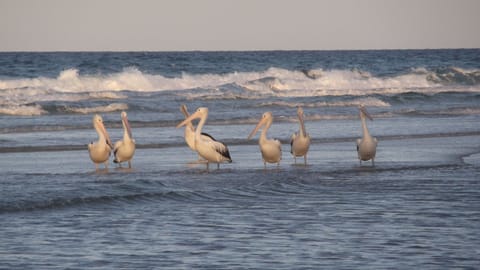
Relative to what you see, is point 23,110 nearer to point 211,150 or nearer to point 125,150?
point 125,150

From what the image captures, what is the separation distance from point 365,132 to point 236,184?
3.04 meters

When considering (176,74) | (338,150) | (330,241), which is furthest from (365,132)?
(176,74)

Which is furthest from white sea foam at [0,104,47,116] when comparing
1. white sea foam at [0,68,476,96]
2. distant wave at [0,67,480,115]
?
white sea foam at [0,68,476,96]

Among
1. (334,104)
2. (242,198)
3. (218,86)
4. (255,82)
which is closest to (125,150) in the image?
(242,198)

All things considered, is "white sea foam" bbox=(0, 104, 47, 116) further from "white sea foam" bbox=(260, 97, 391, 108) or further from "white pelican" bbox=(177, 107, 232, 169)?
"white pelican" bbox=(177, 107, 232, 169)

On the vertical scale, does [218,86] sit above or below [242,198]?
above

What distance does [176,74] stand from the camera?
48469 millimetres

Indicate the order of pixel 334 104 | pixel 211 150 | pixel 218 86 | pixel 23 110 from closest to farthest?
pixel 211 150 → pixel 23 110 → pixel 334 104 → pixel 218 86

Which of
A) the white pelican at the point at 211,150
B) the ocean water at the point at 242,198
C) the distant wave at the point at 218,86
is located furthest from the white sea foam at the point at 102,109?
the white pelican at the point at 211,150

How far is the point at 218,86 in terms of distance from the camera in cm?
3991

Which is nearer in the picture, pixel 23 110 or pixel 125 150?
pixel 125 150

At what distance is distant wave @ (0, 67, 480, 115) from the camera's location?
31.6 meters

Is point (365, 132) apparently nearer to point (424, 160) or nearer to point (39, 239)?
point (424, 160)

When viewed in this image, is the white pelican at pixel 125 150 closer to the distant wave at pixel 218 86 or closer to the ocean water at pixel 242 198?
the ocean water at pixel 242 198
